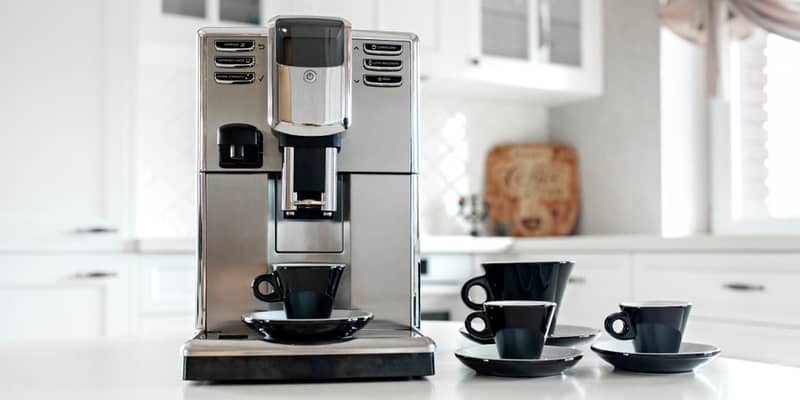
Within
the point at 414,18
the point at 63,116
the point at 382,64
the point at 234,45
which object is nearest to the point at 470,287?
the point at 382,64

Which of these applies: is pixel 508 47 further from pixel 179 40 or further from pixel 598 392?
pixel 598 392

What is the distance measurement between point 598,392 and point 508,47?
9.17 feet

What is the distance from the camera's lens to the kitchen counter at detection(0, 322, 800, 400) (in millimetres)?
701

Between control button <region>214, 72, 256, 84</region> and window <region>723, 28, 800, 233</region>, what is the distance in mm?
2445

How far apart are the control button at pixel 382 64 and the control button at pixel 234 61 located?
0.13 meters

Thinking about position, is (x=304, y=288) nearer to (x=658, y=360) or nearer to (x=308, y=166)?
(x=308, y=166)

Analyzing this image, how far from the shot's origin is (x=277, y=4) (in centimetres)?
291

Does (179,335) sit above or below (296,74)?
below

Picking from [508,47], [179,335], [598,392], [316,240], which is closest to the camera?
[598,392]

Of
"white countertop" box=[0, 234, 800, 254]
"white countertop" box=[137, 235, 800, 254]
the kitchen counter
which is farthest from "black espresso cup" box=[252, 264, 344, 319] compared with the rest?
"white countertop" box=[0, 234, 800, 254]

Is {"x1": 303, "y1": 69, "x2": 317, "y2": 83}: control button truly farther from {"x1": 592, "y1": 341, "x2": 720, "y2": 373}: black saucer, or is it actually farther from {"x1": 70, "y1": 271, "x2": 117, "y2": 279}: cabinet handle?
{"x1": 70, "y1": 271, "x2": 117, "y2": 279}: cabinet handle

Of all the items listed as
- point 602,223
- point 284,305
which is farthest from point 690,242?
point 284,305

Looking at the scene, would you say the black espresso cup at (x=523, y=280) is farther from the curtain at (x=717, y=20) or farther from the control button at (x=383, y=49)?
the curtain at (x=717, y=20)

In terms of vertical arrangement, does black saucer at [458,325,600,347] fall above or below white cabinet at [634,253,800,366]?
above
